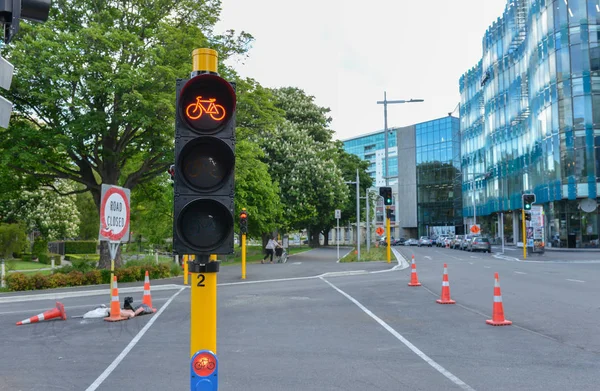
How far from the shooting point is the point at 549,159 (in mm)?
52125

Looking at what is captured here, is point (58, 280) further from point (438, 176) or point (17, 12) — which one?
point (438, 176)

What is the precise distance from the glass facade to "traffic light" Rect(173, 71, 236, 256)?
95958 millimetres

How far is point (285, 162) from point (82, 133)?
2237 centimetres

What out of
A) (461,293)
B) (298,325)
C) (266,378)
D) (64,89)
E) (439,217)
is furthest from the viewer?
(439,217)

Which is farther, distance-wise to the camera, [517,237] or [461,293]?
[517,237]

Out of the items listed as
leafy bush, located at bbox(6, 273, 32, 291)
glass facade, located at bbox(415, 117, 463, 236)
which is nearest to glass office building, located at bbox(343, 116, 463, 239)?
glass facade, located at bbox(415, 117, 463, 236)

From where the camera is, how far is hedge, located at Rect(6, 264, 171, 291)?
19917 mm

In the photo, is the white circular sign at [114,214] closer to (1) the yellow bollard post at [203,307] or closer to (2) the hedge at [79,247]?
(1) the yellow bollard post at [203,307]

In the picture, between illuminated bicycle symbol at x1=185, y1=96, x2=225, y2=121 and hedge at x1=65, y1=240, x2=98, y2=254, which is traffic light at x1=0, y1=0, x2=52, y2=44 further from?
hedge at x1=65, y1=240, x2=98, y2=254

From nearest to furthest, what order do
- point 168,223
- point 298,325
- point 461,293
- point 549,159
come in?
point 298,325 → point 461,293 → point 168,223 → point 549,159

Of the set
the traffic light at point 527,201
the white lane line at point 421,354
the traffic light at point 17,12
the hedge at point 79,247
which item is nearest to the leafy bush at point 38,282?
the white lane line at point 421,354

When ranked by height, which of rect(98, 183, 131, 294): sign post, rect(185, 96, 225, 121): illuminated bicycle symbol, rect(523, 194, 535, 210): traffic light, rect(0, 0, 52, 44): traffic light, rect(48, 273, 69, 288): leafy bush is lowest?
rect(48, 273, 69, 288): leafy bush

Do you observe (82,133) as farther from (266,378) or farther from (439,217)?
(439,217)

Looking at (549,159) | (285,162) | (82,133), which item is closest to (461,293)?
(82,133)
